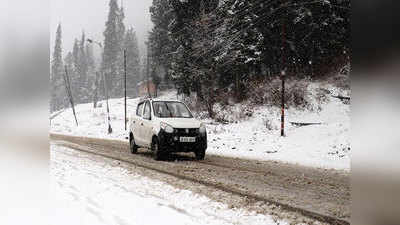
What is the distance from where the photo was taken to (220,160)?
21.1 feet

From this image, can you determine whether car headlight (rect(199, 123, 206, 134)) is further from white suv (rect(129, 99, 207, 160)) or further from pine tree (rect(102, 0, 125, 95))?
pine tree (rect(102, 0, 125, 95))

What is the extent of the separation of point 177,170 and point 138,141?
917mm

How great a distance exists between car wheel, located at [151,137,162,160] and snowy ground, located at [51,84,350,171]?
35.8 inches

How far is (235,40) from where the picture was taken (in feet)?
9.96

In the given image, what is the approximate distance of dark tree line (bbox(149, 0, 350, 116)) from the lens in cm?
274

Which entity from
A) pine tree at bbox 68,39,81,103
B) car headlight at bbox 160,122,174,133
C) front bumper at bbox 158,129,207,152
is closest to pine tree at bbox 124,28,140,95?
pine tree at bbox 68,39,81,103

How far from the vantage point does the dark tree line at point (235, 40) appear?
9.00 feet

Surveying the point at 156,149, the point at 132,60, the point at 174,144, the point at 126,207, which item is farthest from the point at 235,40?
the point at 156,149

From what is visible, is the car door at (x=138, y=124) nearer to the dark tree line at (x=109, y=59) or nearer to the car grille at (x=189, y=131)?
the dark tree line at (x=109, y=59)

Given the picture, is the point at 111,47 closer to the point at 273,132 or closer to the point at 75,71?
the point at 75,71
